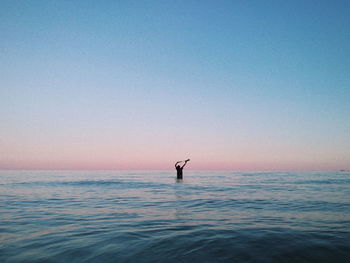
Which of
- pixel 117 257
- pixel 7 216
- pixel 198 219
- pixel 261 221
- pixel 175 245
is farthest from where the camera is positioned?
pixel 7 216

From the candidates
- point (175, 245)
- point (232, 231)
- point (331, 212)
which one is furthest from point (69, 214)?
point (331, 212)

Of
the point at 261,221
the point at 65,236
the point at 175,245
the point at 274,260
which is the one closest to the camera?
the point at 274,260

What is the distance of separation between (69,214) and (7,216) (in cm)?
253

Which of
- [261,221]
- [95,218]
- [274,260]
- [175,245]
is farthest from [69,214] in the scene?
[274,260]

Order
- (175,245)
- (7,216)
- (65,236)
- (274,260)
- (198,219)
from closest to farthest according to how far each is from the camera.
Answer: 1. (274,260)
2. (175,245)
3. (65,236)
4. (198,219)
5. (7,216)

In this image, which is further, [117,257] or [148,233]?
[148,233]

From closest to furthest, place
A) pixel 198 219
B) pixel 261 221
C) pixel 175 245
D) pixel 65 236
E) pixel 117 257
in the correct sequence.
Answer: pixel 117 257, pixel 175 245, pixel 65 236, pixel 261 221, pixel 198 219

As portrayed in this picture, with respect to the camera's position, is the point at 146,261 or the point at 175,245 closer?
the point at 146,261

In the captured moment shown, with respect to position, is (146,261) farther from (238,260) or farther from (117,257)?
(238,260)

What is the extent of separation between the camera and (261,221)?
7930mm

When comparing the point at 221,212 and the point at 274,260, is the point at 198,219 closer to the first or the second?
the point at 221,212

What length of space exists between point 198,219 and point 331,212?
6082 mm

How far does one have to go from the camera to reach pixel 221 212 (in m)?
9.92

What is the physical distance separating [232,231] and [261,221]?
1.97 m
